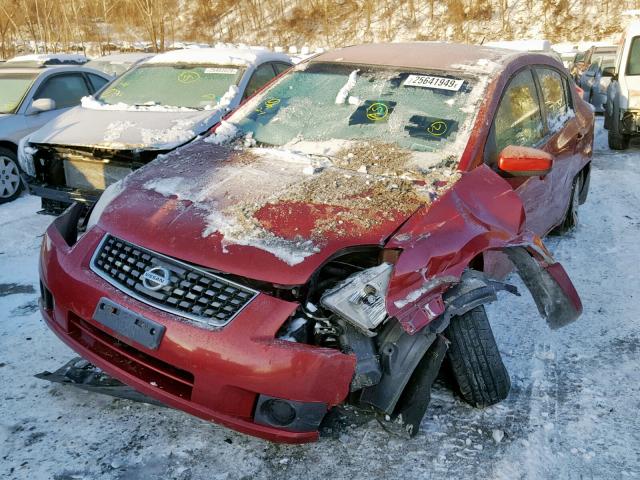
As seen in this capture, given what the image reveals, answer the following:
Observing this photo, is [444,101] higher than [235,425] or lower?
higher

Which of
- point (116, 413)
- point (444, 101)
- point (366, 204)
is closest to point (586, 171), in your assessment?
point (444, 101)

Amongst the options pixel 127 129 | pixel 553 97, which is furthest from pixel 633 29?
pixel 127 129

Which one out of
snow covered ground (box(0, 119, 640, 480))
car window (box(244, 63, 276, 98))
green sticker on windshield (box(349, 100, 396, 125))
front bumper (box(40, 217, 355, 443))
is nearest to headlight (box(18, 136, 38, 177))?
snow covered ground (box(0, 119, 640, 480))

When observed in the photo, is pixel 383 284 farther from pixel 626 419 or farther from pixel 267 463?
pixel 626 419

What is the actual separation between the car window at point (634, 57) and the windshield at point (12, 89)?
29.0 feet

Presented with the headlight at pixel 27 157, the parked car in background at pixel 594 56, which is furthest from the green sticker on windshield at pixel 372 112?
the parked car in background at pixel 594 56

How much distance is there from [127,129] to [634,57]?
8.35 meters

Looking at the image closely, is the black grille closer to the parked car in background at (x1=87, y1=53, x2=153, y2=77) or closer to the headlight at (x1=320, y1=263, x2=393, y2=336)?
the headlight at (x1=320, y1=263, x2=393, y2=336)

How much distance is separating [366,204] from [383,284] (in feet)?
1.63

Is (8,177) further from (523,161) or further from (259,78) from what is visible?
(523,161)

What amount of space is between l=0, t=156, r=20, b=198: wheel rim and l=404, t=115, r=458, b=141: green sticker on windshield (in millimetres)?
4937

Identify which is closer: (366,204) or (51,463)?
(51,463)

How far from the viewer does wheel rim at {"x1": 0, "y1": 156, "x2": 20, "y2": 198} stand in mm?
6473

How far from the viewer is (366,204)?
2746mm
